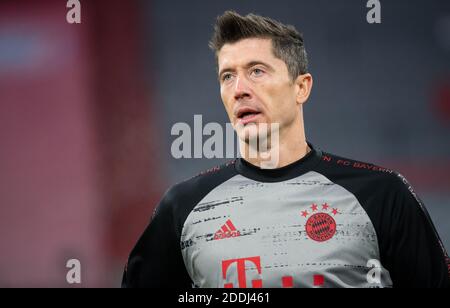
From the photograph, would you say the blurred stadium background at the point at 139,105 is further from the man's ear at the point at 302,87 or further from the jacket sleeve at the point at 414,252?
the jacket sleeve at the point at 414,252

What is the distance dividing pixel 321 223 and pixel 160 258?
542 mm

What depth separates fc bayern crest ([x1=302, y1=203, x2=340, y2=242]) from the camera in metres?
1.97

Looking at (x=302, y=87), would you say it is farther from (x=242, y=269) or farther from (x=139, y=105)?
(x=139, y=105)

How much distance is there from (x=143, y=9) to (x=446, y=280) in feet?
10.4

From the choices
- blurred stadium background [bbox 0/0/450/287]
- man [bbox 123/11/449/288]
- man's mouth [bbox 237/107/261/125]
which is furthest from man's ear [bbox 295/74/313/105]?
blurred stadium background [bbox 0/0/450/287]

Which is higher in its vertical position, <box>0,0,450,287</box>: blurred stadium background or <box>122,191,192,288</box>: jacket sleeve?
<box>0,0,450,287</box>: blurred stadium background

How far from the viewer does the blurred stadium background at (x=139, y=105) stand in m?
4.17

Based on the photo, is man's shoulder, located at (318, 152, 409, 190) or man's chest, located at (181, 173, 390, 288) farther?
man's shoulder, located at (318, 152, 409, 190)

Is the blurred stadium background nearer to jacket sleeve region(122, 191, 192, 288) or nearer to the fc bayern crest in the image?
jacket sleeve region(122, 191, 192, 288)

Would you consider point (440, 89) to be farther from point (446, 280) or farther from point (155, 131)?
point (446, 280)

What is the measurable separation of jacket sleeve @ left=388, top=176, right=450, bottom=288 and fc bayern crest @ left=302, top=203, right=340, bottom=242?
0.18m

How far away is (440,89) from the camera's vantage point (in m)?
4.30

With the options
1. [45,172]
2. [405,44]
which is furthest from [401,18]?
[45,172]

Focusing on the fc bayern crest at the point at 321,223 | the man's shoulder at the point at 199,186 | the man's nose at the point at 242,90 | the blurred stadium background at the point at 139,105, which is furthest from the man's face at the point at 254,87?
the blurred stadium background at the point at 139,105
